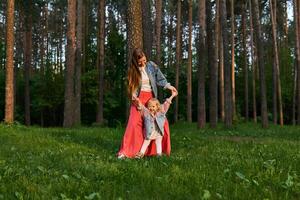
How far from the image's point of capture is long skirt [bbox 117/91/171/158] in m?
9.57

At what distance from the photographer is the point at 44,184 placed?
605cm

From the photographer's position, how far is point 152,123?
31.9ft

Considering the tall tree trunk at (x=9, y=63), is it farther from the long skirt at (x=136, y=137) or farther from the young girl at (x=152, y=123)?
the young girl at (x=152, y=123)

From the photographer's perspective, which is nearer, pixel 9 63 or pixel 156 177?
pixel 156 177

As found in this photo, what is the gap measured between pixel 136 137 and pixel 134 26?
4005 millimetres

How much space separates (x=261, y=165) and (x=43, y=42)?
56.6m

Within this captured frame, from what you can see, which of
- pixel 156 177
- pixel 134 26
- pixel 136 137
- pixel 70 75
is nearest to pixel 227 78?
pixel 70 75

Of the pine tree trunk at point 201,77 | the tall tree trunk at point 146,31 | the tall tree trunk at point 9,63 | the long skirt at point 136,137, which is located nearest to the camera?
the long skirt at point 136,137

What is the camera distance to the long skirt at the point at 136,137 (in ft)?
31.4

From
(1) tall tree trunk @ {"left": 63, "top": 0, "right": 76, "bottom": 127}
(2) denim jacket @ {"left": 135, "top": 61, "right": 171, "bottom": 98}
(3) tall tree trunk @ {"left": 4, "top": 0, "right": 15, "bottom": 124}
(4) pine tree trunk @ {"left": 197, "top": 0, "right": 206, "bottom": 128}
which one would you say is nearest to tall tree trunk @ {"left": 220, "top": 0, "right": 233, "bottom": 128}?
(4) pine tree trunk @ {"left": 197, "top": 0, "right": 206, "bottom": 128}

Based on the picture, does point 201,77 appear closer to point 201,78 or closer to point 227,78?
point 201,78

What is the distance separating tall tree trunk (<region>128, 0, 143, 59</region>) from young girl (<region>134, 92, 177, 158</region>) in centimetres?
Result: 312

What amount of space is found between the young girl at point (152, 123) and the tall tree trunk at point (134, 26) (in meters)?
3.12

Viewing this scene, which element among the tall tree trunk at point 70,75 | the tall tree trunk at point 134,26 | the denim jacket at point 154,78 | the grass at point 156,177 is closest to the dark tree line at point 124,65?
the tall tree trunk at point 70,75
